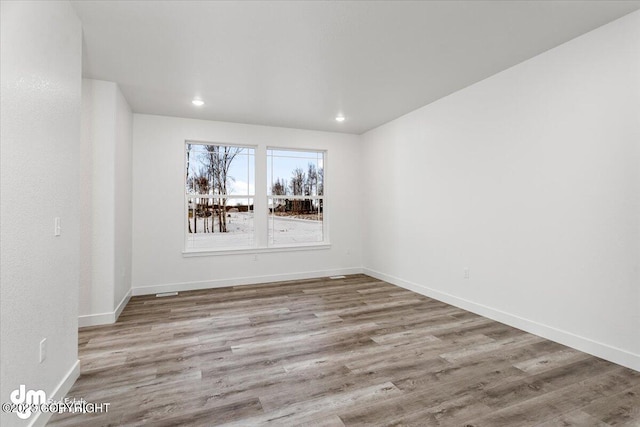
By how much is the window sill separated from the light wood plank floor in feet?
4.27

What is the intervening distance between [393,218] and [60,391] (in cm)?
444

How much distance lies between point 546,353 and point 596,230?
1.11 metres

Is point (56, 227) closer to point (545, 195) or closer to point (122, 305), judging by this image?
point (122, 305)

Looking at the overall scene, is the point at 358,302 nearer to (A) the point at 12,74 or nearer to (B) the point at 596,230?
(B) the point at 596,230

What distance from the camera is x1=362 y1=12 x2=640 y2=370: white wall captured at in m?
2.50

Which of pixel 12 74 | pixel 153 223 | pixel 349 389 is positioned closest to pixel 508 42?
pixel 349 389

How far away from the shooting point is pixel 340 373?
2.39 meters

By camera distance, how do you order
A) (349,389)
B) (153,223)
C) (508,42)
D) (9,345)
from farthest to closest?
(153,223) < (508,42) < (349,389) < (9,345)

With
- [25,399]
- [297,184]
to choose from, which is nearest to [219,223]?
[297,184]

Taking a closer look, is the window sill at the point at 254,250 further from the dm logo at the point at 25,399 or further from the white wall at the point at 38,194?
the dm logo at the point at 25,399

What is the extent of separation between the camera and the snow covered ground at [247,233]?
5.23 meters

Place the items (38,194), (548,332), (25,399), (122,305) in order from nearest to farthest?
(25,399) < (38,194) < (548,332) < (122,305)

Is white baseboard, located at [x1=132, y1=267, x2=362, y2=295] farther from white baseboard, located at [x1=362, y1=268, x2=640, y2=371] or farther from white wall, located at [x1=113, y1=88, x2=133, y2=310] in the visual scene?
white baseboard, located at [x1=362, y1=268, x2=640, y2=371]

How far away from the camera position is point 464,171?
3.95 meters
